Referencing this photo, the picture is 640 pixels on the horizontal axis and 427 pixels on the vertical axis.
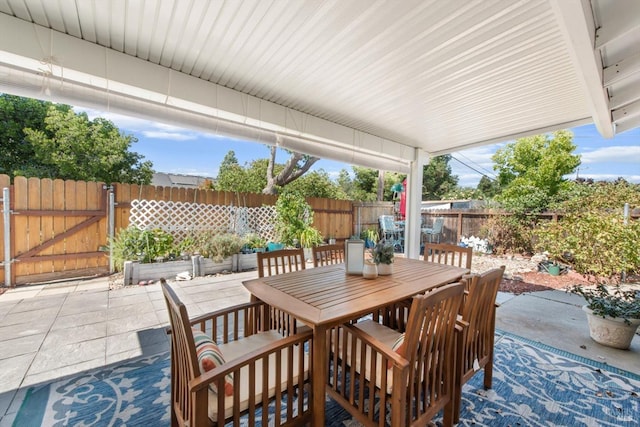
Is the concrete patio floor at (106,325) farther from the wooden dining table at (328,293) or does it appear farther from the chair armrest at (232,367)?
the chair armrest at (232,367)

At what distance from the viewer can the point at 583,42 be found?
172 centimetres

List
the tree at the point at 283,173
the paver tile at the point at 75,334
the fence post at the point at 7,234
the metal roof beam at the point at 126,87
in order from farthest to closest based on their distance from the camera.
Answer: the tree at the point at 283,173 < the fence post at the point at 7,234 < the paver tile at the point at 75,334 < the metal roof beam at the point at 126,87

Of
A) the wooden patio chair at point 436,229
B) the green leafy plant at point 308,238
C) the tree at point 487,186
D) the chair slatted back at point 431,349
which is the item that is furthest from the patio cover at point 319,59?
the tree at point 487,186

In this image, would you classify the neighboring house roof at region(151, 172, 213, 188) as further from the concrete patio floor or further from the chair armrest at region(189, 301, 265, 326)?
the chair armrest at region(189, 301, 265, 326)

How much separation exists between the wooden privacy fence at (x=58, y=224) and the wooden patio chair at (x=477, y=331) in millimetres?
5154

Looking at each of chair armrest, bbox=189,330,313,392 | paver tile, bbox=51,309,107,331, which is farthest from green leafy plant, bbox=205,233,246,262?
chair armrest, bbox=189,330,313,392

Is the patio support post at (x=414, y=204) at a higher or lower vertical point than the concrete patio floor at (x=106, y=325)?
higher

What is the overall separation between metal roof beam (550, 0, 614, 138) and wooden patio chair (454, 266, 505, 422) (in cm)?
148

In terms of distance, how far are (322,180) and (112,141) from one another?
285 inches

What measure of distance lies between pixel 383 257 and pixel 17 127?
1070 cm

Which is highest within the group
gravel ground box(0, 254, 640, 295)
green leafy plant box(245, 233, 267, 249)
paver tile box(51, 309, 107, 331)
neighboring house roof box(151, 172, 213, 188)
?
neighboring house roof box(151, 172, 213, 188)

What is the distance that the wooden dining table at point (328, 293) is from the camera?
128 cm

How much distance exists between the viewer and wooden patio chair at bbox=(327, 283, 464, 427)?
1162 mm

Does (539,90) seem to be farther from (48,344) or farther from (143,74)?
(48,344)
